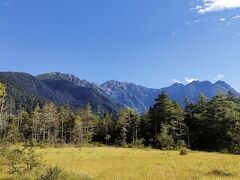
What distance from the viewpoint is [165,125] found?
8506 centimetres

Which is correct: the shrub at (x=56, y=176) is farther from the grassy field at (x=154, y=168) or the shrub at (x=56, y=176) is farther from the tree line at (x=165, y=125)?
the tree line at (x=165, y=125)

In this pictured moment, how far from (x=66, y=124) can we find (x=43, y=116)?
35.5 feet

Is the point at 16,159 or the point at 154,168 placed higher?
the point at 16,159

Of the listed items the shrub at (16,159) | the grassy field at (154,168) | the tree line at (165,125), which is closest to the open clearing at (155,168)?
the grassy field at (154,168)

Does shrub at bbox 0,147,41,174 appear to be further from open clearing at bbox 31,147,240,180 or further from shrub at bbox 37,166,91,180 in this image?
shrub at bbox 37,166,91,180

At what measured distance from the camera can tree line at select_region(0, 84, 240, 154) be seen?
78.1m

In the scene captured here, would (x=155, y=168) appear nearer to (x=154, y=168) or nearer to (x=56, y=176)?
(x=154, y=168)

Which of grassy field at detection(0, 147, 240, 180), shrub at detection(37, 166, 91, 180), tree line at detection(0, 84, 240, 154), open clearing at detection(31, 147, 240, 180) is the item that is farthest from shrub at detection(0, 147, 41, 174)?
tree line at detection(0, 84, 240, 154)

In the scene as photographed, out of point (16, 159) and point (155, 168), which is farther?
point (155, 168)

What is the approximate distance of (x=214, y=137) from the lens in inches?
3359

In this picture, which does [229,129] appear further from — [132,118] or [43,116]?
[43,116]

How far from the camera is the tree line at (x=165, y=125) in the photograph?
7812cm

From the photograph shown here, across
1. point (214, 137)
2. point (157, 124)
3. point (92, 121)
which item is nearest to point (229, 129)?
point (214, 137)

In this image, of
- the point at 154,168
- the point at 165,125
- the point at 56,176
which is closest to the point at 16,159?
the point at 56,176
